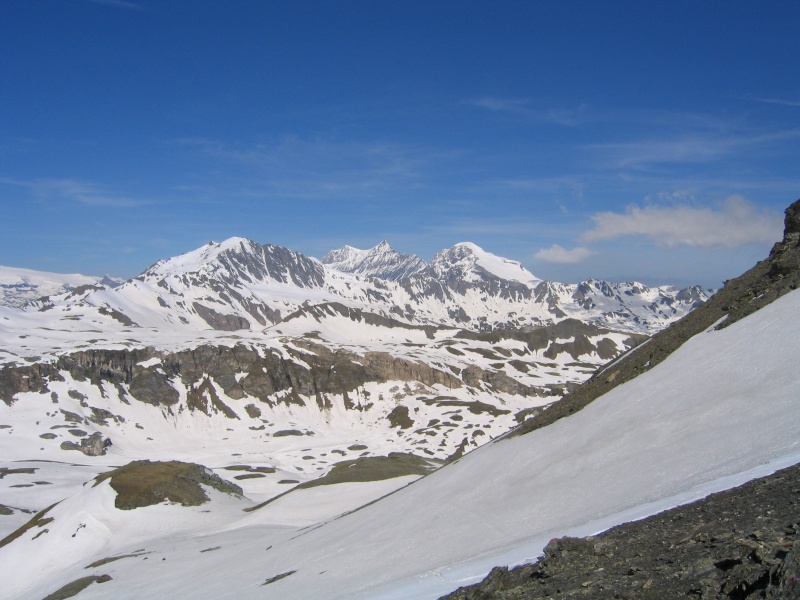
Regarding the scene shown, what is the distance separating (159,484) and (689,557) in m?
78.8

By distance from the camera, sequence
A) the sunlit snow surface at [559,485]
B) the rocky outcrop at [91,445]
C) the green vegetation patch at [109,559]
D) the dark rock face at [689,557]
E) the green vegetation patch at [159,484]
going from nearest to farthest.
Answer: the dark rock face at [689,557] → the sunlit snow surface at [559,485] → the green vegetation patch at [109,559] → the green vegetation patch at [159,484] → the rocky outcrop at [91,445]

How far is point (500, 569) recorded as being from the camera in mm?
16078

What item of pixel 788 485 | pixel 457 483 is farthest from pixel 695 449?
pixel 457 483

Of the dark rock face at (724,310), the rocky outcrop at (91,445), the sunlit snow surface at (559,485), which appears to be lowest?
the sunlit snow surface at (559,485)

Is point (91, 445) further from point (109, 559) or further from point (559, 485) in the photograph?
point (559, 485)

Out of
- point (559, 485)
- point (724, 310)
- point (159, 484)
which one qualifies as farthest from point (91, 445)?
point (724, 310)

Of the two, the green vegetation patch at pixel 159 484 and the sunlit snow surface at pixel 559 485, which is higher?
the green vegetation patch at pixel 159 484

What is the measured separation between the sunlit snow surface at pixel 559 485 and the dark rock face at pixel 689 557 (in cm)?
241

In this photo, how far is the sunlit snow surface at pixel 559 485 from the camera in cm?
2084

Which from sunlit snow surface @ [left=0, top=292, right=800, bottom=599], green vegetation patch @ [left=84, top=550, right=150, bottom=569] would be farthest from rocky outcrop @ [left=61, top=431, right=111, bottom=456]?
sunlit snow surface @ [left=0, top=292, right=800, bottom=599]

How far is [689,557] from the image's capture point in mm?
12570

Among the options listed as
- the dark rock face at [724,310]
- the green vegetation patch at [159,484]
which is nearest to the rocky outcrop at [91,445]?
the green vegetation patch at [159,484]

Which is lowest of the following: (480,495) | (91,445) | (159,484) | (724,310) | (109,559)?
(480,495)

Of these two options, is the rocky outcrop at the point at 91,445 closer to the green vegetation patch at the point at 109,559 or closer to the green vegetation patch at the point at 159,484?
the green vegetation patch at the point at 159,484
